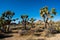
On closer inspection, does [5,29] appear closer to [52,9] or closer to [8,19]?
[8,19]

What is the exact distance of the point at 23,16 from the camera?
39062 mm

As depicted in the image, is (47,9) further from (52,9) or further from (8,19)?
(8,19)

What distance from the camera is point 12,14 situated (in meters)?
32.2

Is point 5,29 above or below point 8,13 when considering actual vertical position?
below

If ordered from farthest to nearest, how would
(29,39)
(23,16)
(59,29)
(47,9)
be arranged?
(23,16) → (47,9) → (59,29) → (29,39)

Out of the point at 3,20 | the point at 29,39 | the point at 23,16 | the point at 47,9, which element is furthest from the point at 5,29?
the point at 29,39

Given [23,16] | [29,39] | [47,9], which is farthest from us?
[23,16]

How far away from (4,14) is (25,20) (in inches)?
376

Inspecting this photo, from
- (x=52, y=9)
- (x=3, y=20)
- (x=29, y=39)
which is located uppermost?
(x=52, y=9)

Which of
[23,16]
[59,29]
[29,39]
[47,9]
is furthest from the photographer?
[23,16]

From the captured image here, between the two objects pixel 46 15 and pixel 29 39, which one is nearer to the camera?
pixel 29 39

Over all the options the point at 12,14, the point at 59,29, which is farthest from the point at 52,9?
the point at 12,14

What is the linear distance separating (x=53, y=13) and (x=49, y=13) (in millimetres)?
992

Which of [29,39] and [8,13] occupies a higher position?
[8,13]
